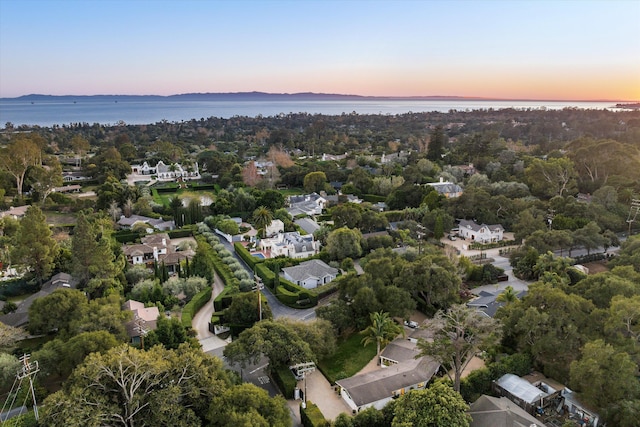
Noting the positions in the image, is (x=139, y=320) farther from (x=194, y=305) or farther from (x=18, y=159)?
(x=18, y=159)

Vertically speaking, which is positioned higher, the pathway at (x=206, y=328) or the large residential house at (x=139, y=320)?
the large residential house at (x=139, y=320)

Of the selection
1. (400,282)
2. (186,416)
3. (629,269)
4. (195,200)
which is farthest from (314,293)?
(195,200)

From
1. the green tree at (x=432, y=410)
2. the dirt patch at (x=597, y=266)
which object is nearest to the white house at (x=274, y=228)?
the dirt patch at (x=597, y=266)

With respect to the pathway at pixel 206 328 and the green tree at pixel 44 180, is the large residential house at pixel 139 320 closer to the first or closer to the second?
the pathway at pixel 206 328

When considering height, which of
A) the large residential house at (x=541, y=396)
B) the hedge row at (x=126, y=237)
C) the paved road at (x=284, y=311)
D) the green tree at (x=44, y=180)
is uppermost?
the green tree at (x=44, y=180)

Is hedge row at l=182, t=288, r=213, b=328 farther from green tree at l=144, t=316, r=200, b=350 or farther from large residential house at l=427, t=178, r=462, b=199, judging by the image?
large residential house at l=427, t=178, r=462, b=199

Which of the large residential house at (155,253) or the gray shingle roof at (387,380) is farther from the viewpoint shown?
the large residential house at (155,253)
